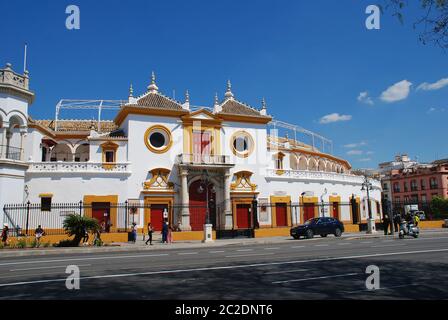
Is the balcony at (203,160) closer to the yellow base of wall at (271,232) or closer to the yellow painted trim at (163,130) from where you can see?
the yellow painted trim at (163,130)

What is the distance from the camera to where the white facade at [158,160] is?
30.1m

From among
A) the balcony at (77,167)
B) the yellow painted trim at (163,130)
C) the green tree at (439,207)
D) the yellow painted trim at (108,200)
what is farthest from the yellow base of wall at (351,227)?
the green tree at (439,207)

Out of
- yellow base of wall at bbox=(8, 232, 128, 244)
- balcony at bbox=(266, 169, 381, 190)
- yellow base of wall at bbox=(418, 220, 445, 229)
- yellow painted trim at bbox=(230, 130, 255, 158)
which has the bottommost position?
yellow base of wall at bbox=(418, 220, 445, 229)

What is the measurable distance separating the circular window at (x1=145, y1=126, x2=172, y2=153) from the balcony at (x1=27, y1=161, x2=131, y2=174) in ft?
9.51

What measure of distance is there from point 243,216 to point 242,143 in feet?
23.2

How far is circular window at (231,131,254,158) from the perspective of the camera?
37500 millimetres

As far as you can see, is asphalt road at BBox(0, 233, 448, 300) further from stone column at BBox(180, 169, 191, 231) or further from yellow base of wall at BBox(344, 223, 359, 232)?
yellow base of wall at BBox(344, 223, 359, 232)

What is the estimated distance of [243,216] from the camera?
36094 mm

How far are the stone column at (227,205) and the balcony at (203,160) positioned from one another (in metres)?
1.10

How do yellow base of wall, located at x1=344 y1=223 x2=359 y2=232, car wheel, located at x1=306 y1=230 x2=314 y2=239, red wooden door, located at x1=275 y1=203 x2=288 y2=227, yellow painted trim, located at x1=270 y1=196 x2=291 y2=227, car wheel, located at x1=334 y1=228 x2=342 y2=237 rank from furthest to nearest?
red wooden door, located at x1=275 y1=203 x2=288 y2=227 < yellow painted trim, located at x1=270 y1=196 x2=291 y2=227 < yellow base of wall, located at x1=344 y1=223 x2=359 y2=232 < car wheel, located at x1=334 y1=228 x2=342 y2=237 < car wheel, located at x1=306 y1=230 x2=314 y2=239

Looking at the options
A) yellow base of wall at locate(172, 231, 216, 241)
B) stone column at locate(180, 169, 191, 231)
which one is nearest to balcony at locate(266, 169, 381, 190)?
stone column at locate(180, 169, 191, 231)

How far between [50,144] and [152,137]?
9234 millimetres

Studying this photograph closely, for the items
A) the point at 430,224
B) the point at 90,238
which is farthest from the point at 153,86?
the point at 430,224

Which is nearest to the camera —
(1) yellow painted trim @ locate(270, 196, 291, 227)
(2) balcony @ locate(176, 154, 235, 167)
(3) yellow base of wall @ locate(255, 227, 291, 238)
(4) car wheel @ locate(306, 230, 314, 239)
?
(4) car wheel @ locate(306, 230, 314, 239)
